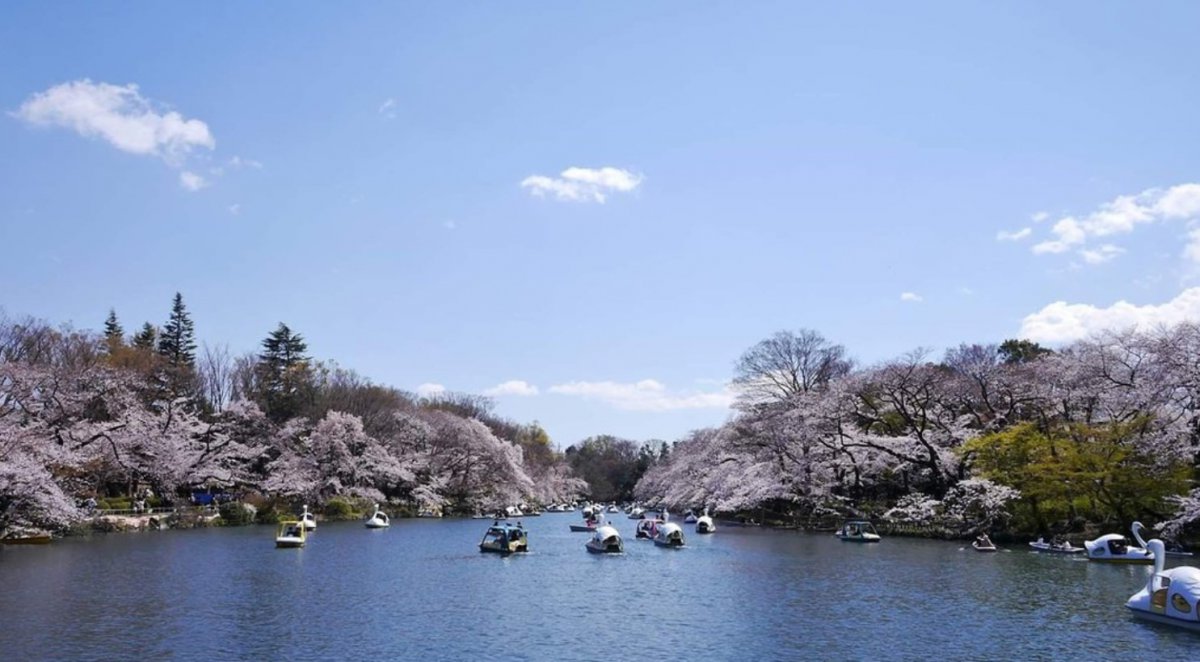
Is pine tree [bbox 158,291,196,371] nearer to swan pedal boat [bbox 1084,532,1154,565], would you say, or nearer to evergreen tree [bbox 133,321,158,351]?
evergreen tree [bbox 133,321,158,351]

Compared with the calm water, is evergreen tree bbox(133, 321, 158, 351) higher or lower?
higher

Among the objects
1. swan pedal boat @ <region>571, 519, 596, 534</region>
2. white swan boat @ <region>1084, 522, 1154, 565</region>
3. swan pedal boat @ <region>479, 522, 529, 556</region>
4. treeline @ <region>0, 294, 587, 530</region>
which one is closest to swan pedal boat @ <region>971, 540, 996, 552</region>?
white swan boat @ <region>1084, 522, 1154, 565</region>

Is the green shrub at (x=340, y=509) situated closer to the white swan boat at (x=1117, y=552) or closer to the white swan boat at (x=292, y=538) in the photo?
the white swan boat at (x=292, y=538)

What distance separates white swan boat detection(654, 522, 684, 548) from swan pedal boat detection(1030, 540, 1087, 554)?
57.1 feet

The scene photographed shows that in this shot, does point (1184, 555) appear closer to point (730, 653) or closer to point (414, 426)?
point (730, 653)

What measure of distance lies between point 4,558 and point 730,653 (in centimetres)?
3007

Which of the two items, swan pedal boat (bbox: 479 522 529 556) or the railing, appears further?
the railing

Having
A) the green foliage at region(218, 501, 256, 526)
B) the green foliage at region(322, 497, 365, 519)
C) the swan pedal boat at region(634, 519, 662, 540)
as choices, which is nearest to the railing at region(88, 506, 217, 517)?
the green foliage at region(218, 501, 256, 526)

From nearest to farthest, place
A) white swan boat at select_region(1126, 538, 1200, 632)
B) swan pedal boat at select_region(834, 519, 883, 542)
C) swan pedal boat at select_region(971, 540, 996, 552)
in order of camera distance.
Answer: white swan boat at select_region(1126, 538, 1200, 632)
swan pedal boat at select_region(971, 540, 996, 552)
swan pedal boat at select_region(834, 519, 883, 542)

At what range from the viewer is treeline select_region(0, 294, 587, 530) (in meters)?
46.1

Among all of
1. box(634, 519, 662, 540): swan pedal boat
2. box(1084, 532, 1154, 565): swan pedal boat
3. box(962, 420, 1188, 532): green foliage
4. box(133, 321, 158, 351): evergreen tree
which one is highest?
box(133, 321, 158, 351): evergreen tree

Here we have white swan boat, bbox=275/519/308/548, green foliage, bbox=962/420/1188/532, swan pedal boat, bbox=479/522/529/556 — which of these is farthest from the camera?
swan pedal boat, bbox=479/522/529/556

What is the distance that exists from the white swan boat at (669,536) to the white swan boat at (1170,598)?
2591 cm

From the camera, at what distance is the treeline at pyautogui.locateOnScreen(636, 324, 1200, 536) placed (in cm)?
3888
